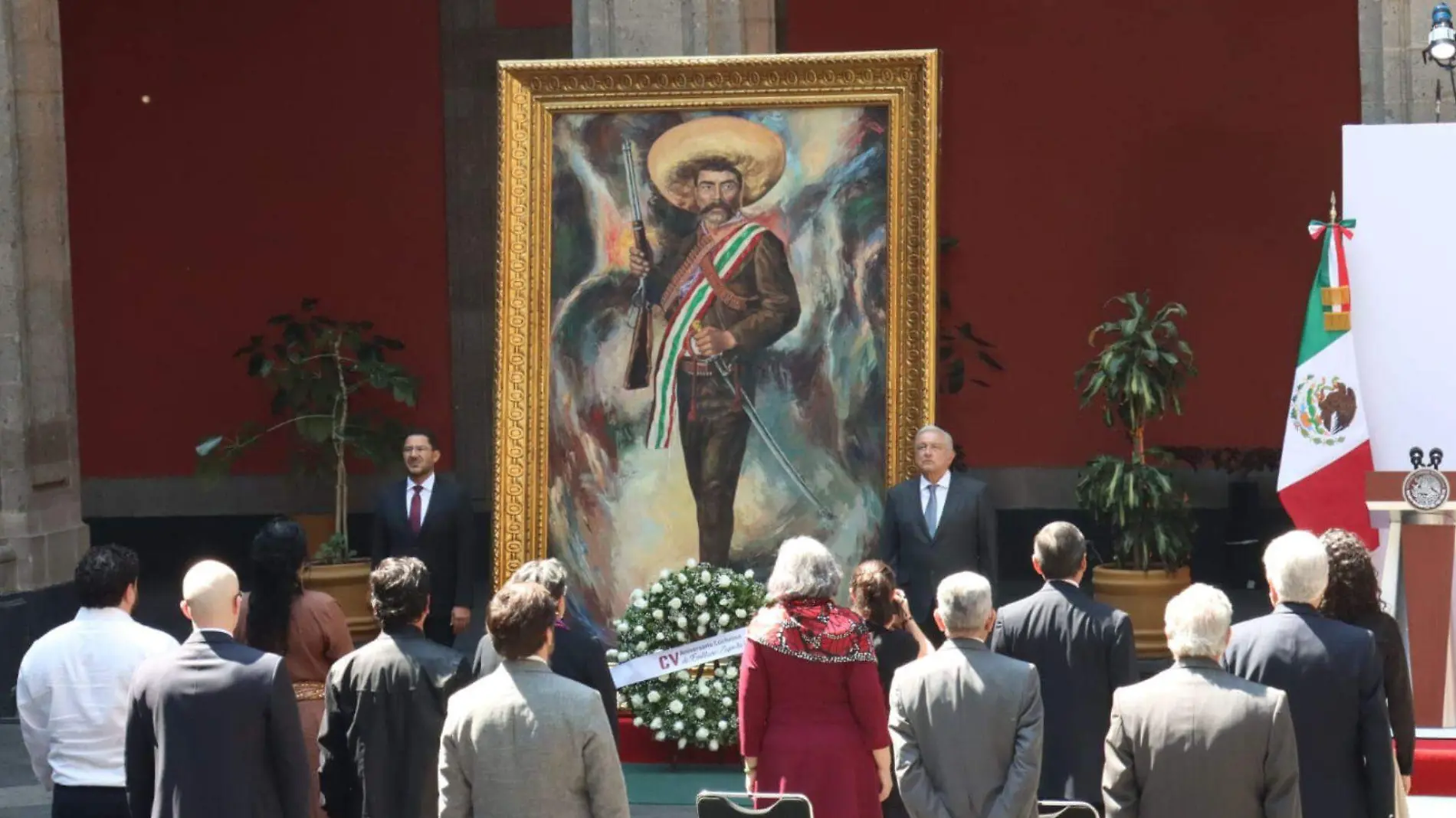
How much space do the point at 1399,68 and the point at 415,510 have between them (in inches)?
182

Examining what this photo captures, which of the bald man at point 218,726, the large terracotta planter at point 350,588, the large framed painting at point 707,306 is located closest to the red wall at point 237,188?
the large terracotta planter at point 350,588

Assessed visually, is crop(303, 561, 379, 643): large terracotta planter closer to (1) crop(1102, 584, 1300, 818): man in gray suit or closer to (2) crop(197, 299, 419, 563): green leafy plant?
(2) crop(197, 299, 419, 563): green leafy plant

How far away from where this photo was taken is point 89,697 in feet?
16.8

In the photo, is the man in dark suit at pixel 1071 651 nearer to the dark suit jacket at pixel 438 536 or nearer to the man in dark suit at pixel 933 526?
the man in dark suit at pixel 933 526

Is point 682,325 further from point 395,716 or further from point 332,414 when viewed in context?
point 332,414

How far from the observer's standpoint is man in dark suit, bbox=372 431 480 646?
7.89m

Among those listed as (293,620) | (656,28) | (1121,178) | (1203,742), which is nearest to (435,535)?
(293,620)

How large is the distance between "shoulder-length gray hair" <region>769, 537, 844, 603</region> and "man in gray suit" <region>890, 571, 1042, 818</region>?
42cm

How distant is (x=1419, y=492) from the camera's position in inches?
277

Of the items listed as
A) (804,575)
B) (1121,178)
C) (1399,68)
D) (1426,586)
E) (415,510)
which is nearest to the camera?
(804,575)

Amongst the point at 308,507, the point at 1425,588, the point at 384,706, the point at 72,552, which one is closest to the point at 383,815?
the point at 384,706

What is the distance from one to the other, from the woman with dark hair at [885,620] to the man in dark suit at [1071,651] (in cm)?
27

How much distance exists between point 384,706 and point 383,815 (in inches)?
11.0

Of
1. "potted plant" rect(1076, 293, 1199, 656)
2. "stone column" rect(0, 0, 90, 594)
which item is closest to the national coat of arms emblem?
"potted plant" rect(1076, 293, 1199, 656)
